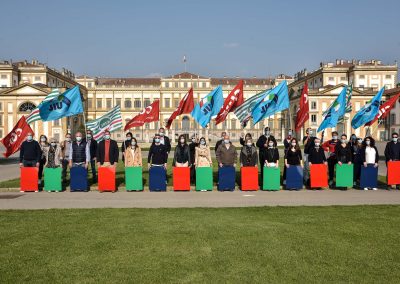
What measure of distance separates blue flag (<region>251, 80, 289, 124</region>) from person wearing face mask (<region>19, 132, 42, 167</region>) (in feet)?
23.1

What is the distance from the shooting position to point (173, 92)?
86.8 meters

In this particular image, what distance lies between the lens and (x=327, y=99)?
2677 inches

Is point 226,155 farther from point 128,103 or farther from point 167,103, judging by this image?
point 128,103

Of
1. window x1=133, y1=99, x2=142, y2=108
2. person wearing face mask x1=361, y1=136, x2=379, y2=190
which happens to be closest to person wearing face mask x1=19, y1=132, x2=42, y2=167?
person wearing face mask x1=361, y1=136, x2=379, y2=190

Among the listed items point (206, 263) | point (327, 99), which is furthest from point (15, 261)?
point (327, 99)

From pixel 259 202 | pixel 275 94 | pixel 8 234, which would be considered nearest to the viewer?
pixel 8 234

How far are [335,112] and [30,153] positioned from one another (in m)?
10.6

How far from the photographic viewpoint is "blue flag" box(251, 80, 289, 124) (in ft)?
45.8

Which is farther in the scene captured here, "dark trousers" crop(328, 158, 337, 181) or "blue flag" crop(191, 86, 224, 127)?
"blue flag" crop(191, 86, 224, 127)

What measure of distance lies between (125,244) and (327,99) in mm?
65922

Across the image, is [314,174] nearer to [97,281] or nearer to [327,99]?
[97,281]

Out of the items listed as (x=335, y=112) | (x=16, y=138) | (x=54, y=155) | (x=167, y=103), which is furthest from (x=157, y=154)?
(x=167, y=103)

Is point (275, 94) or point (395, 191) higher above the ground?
point (275, 94)

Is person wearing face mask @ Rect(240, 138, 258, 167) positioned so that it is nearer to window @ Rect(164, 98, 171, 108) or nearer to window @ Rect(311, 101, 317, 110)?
window @ Rect(311, 101, 317, 110)
